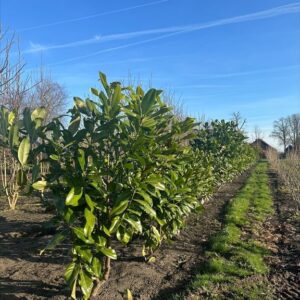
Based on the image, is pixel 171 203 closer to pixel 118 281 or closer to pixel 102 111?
pixel 118 281

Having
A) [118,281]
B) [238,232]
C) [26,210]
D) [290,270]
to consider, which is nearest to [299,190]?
[238,232]

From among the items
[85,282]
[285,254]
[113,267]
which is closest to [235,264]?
[285,254]

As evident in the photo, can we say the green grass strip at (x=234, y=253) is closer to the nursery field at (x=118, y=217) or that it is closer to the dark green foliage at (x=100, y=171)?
the nursery field at (x=118, y=217)

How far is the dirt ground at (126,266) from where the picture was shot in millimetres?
3986

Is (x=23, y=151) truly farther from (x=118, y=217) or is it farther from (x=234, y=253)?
(x=234, y=253)

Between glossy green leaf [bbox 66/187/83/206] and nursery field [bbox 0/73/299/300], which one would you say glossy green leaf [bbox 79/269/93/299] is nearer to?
nursery field [bbox 0/73/299/300]

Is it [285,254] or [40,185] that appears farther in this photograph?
[285,254]

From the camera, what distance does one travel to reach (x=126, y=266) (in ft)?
15.3

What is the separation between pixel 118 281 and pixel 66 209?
143 cm

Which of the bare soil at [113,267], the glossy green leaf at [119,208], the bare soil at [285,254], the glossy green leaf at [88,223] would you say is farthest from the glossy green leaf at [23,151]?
the bare soil at [285,254]

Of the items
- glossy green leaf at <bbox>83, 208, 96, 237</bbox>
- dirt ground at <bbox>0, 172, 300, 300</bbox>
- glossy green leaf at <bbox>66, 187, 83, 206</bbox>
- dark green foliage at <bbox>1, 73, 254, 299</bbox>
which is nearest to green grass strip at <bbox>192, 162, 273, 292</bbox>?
dirt ground at <bbox>0, 172, 300, 300</bbox>

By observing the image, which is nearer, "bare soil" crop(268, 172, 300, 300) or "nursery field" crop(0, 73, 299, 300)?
"nursery field" crop(0, 73, 299, 300)

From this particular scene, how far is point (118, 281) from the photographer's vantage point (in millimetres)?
4199

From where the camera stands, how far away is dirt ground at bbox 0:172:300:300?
3986 millimetres
